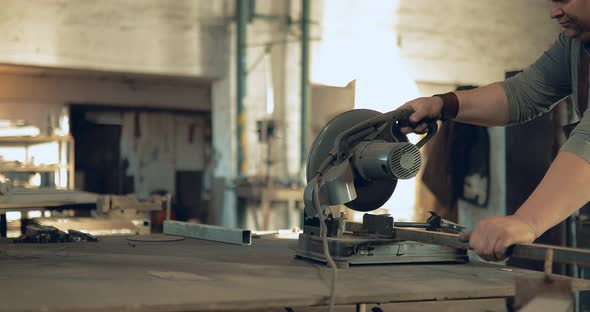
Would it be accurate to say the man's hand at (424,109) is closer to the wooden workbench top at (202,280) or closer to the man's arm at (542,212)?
the wooden workbench top at (202,280)

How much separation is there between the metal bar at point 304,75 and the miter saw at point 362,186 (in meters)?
4.56

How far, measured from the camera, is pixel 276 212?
6.32m

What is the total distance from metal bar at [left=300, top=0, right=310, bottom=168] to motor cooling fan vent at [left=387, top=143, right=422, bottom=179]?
469 cm

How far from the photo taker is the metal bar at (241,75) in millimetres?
6191

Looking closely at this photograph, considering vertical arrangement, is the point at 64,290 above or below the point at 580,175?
below

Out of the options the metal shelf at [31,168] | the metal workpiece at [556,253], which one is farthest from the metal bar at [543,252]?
the metal shelf at [31,168]

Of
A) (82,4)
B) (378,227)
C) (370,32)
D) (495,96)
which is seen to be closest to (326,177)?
(378,227)

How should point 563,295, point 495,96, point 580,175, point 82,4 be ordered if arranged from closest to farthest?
1. point 563,295
2. point 580,175
3. point 495,96
4. point 82,4

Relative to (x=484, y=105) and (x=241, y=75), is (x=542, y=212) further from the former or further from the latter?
(x=241, y=75)

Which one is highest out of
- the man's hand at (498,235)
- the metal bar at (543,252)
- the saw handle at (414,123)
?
the saw handle at (414,123)

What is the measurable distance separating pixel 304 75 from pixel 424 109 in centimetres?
464

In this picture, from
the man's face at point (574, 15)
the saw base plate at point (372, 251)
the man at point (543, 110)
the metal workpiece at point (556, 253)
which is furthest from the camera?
the saw base plate at point (372, 251)

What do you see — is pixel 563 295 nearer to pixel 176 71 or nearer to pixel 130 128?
pixel 176 71

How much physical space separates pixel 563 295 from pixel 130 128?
7094mm
